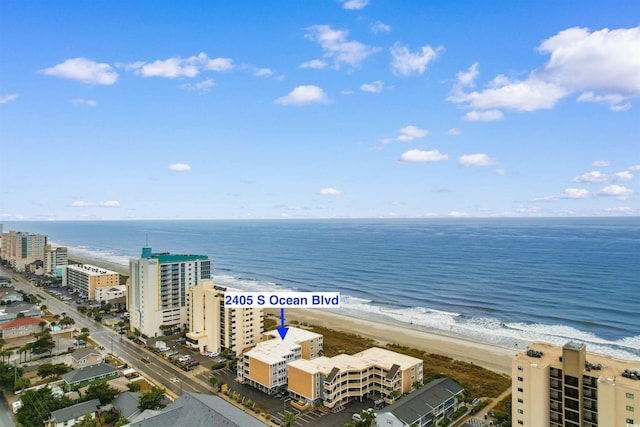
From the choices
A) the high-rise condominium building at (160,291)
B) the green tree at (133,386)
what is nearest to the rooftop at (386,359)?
the green tree at (133,386)

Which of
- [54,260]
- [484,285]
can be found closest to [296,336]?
[484,285]

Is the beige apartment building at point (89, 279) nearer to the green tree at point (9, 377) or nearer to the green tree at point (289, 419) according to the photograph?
the green tree at point (9, 377)

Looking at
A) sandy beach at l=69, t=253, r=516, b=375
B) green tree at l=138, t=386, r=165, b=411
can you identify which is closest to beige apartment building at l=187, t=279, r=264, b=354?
green tree at l=138, t=386, r=165, b=411

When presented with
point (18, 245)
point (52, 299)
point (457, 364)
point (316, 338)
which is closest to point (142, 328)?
point (316, 338)

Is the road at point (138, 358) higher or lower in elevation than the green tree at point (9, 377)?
lower

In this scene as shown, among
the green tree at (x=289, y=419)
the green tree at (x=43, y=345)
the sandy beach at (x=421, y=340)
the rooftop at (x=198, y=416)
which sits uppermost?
the rooftop at (x=198, y=416)

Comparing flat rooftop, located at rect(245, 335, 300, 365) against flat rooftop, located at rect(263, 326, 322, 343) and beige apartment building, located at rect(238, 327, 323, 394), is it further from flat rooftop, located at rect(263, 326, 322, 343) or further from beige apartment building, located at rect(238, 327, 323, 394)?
flat rooftop, located at rect(263, 326, 322, 343)

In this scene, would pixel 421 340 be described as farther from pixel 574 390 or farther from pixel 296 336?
pixel 574 390

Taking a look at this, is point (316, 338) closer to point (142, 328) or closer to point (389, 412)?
point (389, 412)
